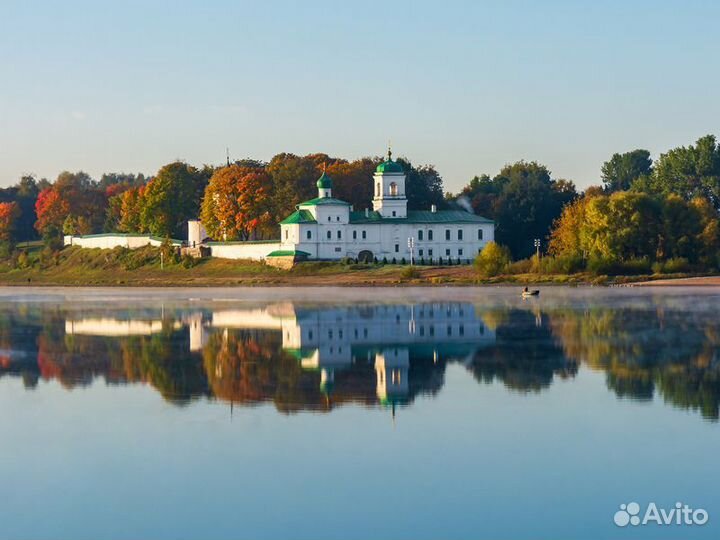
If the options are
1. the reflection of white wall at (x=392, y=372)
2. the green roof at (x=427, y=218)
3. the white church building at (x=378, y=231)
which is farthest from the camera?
the green roof at (x=427, y=218)

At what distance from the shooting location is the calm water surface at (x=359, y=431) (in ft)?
59.8

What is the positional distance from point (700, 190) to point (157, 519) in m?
105

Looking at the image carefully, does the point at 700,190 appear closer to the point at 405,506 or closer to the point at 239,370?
the point at 239,370

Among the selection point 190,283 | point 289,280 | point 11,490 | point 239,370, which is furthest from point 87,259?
point 11,490

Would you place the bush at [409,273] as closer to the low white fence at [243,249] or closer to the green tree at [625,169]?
the low white fence at [243,249]

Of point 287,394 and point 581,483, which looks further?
point 287,394

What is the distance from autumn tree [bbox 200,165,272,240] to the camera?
11325cm

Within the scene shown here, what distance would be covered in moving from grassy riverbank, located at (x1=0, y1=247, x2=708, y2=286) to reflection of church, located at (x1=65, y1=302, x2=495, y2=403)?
28.0 metres

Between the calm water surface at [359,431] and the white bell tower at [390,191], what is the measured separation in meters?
63.9

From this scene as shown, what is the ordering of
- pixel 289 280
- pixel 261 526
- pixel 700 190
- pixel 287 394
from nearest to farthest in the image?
pixel 261 526
pixel 287 394
pixel 289 280
pixel 700 190

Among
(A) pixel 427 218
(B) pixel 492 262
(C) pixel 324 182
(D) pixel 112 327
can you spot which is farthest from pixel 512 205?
(D) pixel 112 327

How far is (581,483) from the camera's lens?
1973 centimetres

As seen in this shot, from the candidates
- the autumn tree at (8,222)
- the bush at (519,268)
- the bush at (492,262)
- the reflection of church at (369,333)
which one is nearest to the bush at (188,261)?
the bush at (492,262)

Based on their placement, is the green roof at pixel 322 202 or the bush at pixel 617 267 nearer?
the bush at pixel 617 267
